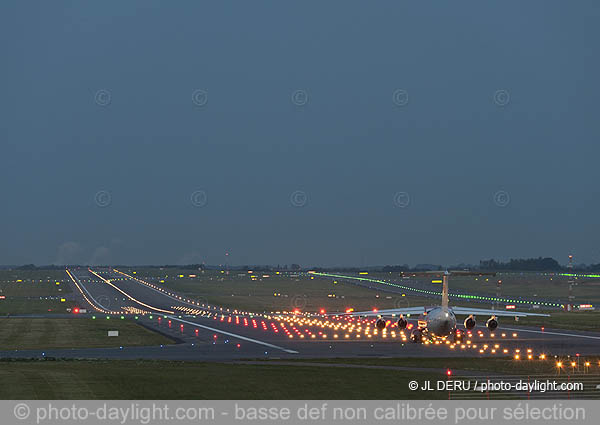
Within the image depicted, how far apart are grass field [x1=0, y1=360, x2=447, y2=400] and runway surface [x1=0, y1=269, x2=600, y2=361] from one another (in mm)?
9351

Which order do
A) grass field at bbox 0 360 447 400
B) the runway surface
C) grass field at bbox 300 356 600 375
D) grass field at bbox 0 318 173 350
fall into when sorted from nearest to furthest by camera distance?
grass field at bbox 0 360 447 400
grass field at bbox 300 356 600 375
the runway surface
grass field at bbox 0 318 173 350

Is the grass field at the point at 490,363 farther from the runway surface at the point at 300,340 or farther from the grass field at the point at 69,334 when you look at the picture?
the grass field at the point at 69,334

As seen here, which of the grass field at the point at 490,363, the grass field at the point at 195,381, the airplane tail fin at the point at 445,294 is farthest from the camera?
the airplane tail fin at the point at 445,294

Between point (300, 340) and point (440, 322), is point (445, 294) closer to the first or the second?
point (440, 322)

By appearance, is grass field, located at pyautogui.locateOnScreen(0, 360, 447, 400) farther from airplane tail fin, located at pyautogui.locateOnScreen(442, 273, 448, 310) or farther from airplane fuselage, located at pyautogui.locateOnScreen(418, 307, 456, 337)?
airplane tail fin, located at pyautogui.locateOnScreen(442, 273, 448, 310)

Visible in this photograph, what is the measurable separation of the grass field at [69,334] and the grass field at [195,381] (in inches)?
804

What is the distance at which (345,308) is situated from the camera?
441ft

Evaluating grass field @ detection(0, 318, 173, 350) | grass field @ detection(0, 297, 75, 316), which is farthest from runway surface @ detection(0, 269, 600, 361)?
grass field @ detection(0, 297, 75, 316)

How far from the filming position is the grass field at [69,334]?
78.6m

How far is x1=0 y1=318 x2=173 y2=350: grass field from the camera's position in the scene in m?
78.6

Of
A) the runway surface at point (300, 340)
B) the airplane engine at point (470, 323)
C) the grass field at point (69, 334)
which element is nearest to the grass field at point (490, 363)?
the airplane engine at point (470, 323)


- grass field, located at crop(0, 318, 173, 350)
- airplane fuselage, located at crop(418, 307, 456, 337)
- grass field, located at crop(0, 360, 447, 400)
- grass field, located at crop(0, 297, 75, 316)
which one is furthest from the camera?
grass field, located at crop(0, 297, 75, 316)

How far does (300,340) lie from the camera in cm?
8081
